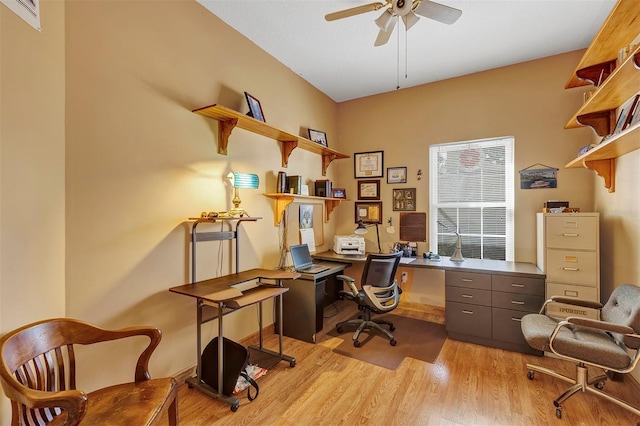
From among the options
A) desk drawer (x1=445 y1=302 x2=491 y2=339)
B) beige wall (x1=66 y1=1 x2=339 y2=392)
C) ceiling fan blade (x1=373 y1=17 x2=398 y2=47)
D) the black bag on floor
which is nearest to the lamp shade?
beige wall (x1=66 y1=1 x2=339 y2=392)

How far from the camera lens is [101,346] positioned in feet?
5.84

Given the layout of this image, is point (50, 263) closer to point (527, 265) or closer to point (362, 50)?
point (362, 50)

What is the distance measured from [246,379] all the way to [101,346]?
96 cm

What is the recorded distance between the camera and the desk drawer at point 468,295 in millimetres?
2811

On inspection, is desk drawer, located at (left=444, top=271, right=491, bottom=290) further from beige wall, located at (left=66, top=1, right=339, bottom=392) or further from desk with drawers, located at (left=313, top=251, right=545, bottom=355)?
beige wall, located at (left=66, top=1, right=339, bottom=392)

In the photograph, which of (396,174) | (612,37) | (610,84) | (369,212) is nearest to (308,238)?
(369,212)

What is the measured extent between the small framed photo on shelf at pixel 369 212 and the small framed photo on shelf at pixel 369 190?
0.10m

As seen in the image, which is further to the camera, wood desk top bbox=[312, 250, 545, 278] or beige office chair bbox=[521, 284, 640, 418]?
wood desk top bbox=[312, 250, 545, 278]

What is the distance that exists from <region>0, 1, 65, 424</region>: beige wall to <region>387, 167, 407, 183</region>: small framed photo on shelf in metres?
3.46

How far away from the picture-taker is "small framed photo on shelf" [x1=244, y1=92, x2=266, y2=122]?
107 inches

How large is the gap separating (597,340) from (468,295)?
1017 millimetres

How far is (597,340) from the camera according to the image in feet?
6.39

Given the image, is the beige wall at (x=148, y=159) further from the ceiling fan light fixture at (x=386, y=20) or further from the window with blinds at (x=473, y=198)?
the window with blinds at (x=473, y=198)

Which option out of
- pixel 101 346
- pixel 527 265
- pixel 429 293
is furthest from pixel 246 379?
pixel 527 265
